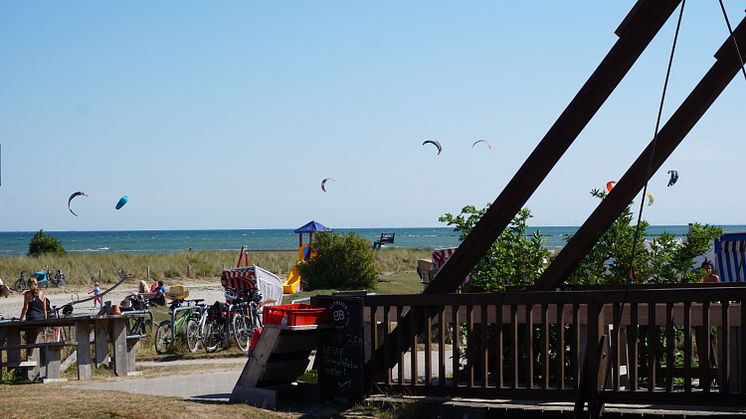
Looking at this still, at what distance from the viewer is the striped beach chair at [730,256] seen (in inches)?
959

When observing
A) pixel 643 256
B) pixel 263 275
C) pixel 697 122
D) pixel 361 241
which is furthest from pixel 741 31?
pixel 361 241

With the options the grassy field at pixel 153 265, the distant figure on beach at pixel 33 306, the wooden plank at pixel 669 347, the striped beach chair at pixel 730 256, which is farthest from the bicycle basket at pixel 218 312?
the grassy field at pixel 153 265

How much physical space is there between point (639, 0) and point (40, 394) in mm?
7656

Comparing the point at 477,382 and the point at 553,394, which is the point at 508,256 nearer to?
the point at 477,382

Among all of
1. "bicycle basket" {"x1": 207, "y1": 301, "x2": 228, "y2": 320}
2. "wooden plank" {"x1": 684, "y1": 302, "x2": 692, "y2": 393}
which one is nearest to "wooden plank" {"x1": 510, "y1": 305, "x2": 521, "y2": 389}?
"wooden plank" {"x1": 684, "y1": 302, "x2": 692, "y2": 393}

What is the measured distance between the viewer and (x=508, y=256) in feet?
38.3

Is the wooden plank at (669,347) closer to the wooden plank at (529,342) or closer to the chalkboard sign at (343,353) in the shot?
the wooden plank at (529,342)

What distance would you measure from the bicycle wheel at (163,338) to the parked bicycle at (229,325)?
679 mm

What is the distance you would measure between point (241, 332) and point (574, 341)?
36.3 ft

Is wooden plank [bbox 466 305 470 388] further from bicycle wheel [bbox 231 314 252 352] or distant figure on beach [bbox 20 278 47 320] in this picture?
bicycle wheel [bbox 231 314 252 352]

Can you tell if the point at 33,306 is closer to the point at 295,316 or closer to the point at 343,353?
the point at 295,316

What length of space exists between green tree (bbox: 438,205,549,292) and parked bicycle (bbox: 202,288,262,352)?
26.4ft

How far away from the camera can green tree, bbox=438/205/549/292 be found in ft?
37.6

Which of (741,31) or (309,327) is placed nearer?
(741,31)
